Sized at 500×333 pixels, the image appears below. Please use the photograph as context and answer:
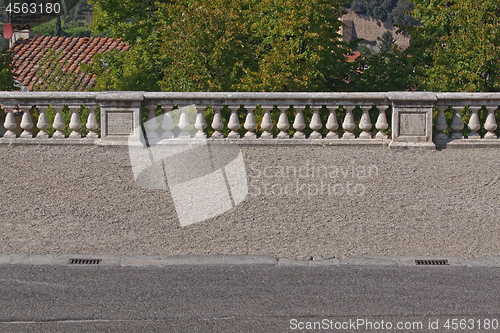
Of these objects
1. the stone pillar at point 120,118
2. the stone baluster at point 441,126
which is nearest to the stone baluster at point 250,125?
the stone pillar at point 120,118

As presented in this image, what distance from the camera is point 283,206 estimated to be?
7.93 metres

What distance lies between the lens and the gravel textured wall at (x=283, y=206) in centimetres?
710

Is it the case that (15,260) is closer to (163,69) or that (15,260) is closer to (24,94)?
(24,94)

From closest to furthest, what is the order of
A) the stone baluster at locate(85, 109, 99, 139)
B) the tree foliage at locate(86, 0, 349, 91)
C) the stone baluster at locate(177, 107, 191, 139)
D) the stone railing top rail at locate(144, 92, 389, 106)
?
the stone railing top rail at locate(144, 92, 389, 106), the stone baluster at locate(177, 107, 191, 139), the stone baluster at locate(85, 109, 99, 139), the tree foliage at locate(86, 0, 349, 91)

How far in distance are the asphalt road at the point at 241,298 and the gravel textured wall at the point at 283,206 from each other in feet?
2.17

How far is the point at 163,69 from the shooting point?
14.8 m

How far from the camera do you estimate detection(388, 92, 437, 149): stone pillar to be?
371 inches

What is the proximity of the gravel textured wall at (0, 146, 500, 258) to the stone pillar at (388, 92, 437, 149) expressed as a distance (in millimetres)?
178

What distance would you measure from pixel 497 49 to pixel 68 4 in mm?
24081

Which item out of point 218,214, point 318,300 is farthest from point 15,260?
point 318,300

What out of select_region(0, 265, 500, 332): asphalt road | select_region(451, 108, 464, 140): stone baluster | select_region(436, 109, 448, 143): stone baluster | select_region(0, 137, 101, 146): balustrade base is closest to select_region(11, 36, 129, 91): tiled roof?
Result: select_region(0, 137, 101, 146): balustrade base

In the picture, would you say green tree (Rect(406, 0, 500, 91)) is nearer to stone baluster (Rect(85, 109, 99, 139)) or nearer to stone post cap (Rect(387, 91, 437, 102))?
stone post cap (Rect(387, 91, 437, 102))

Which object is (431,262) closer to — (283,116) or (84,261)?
(84,261)

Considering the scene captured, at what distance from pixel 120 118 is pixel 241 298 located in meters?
4.81
